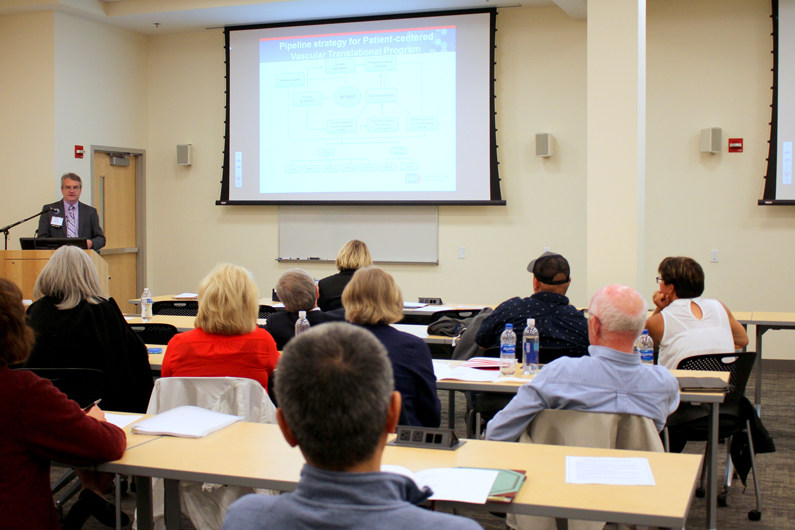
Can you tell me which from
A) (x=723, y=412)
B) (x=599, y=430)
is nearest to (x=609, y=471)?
(x=599, y=430)

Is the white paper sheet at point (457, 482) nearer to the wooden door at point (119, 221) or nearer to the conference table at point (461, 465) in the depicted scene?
the conference table at point (461, 465)

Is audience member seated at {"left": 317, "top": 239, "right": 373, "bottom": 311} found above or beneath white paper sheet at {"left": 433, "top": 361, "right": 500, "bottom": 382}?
above

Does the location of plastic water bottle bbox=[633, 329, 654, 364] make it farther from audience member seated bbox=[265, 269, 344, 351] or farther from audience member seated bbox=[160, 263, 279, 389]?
audience member seated bbox=[160, 263, 279, 389]

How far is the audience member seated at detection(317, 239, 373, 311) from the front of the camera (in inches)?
193

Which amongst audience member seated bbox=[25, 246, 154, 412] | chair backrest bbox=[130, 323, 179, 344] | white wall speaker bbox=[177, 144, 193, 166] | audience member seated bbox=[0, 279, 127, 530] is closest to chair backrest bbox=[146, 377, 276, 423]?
audience member seated bbox=[0, 279, 127, 530]

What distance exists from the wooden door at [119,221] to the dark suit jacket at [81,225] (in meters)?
0.95

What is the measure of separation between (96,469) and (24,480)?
0.18m

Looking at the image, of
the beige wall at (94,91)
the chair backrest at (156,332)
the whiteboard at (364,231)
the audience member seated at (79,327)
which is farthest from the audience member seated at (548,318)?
the beige wall at (94,91)

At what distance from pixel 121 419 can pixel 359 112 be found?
5.72m

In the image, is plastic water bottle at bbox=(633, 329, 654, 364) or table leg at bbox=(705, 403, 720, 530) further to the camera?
plastic water bottle at bbox=(633, 329, 654, 364)

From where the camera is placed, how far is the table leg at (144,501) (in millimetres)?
2084

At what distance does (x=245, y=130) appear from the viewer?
808cm

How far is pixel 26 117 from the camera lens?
24.8ft

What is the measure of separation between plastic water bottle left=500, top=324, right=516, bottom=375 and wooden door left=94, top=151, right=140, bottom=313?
6.13 meters
